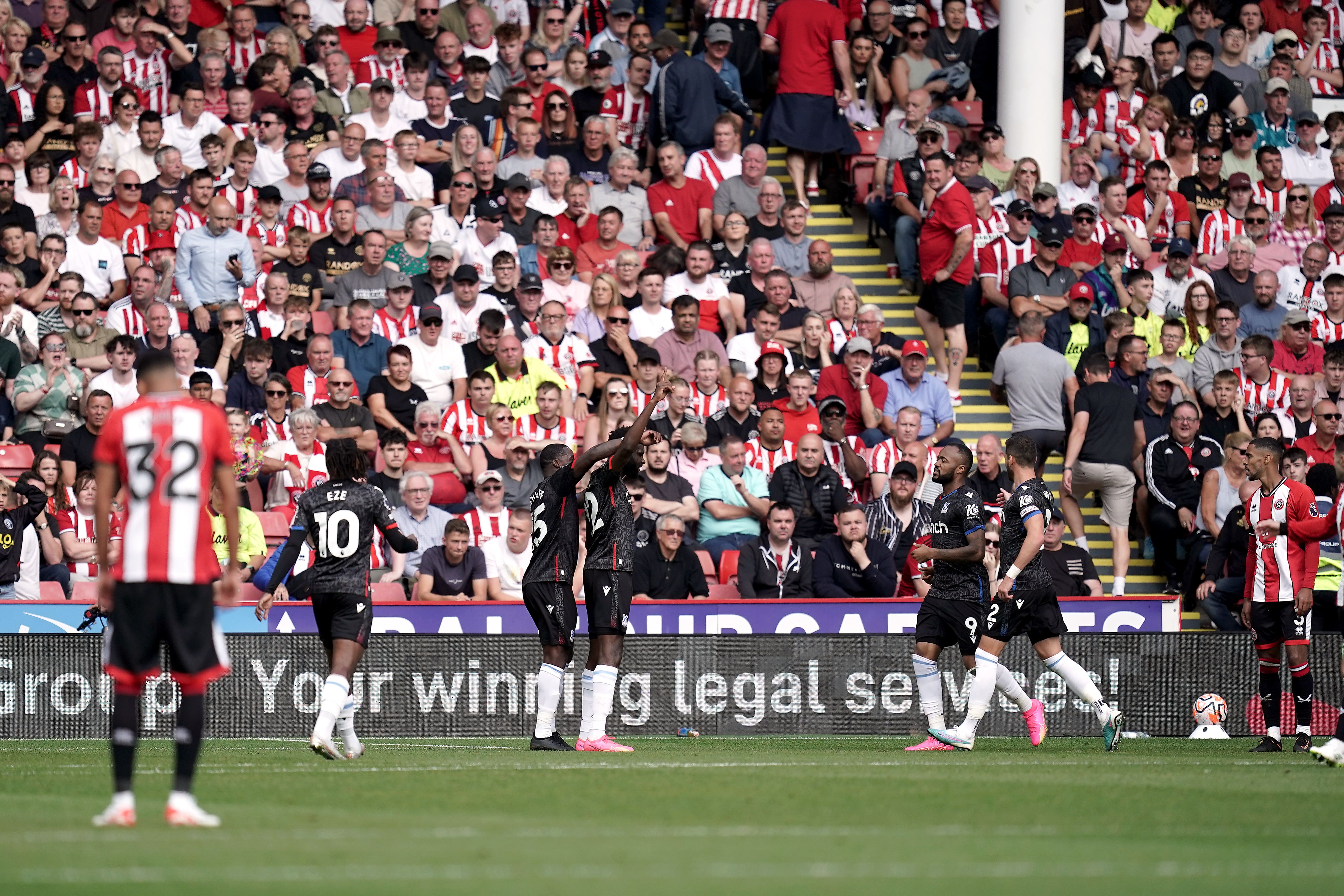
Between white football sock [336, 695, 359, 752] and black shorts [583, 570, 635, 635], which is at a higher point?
black shorts [583, 570, 635, 635]

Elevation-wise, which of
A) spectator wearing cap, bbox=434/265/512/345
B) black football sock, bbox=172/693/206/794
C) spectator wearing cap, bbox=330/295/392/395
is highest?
spectator wearing cap, bbox=434/265/512/345

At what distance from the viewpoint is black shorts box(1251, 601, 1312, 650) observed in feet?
44.7

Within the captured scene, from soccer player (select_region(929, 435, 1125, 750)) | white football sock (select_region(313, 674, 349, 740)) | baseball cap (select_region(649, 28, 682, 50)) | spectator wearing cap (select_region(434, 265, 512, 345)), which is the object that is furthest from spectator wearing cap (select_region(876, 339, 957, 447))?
white football sock (select_region(313, 674, 349, 740))

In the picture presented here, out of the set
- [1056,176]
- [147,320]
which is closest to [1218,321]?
[1056,176]

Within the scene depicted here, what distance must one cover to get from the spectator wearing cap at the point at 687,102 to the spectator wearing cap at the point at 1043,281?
3.21m

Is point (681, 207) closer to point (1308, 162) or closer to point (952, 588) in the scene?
point (1308, 162)

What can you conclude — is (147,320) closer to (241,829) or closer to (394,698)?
Answer: (394,698)

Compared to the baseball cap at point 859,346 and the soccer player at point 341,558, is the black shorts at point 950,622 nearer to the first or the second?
the soccer player at point 341,558

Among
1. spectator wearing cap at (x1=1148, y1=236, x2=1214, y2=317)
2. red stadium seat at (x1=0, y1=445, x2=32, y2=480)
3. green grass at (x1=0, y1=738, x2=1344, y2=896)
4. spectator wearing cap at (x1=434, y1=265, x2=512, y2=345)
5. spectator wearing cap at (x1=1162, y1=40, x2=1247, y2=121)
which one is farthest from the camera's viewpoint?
spectator wearing cap at (x1=1162, y1=40, x2=1247, y2=121)

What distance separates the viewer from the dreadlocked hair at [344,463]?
12172mm

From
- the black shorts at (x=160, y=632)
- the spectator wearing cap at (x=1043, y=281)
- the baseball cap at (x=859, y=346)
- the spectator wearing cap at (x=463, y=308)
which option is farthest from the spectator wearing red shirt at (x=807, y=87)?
the black shorts at (x=160, y=632)

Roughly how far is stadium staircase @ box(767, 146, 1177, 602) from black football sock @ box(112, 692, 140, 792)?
525 inches

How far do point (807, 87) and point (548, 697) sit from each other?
11515mm

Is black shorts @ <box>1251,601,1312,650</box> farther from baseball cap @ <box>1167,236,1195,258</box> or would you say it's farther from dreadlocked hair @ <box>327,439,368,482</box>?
baseball cap @ <box>1167,236,1195,258</box>
